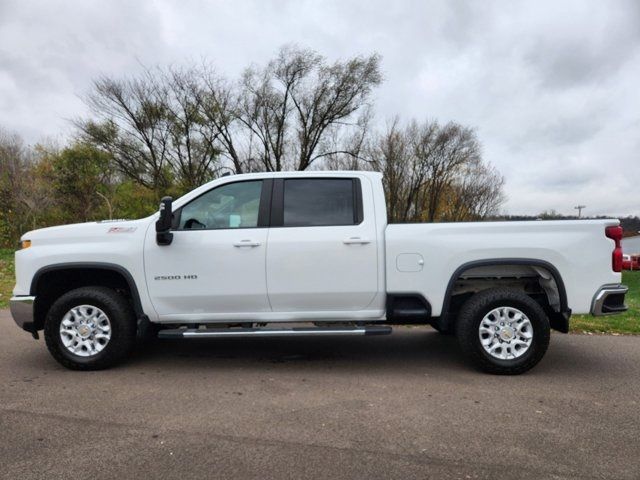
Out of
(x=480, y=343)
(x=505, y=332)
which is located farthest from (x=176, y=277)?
(x=505, y=332)

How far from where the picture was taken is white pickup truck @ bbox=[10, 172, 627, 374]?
15.0ft

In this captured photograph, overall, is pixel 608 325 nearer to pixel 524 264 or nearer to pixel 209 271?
pixel 524 264

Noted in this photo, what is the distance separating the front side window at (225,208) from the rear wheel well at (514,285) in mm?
2123

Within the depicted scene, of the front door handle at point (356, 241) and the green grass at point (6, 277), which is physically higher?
the front door handle at point (356, 241)

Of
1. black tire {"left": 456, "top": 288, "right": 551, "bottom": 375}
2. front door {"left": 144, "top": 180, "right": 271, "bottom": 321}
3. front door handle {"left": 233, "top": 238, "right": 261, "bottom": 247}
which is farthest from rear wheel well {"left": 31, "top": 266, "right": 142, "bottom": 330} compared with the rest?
black tire {"left": 456, "top": 288, "right": 551, "bottom": 375}

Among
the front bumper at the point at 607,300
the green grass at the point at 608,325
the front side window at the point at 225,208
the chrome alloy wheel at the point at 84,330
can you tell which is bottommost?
the green grass at the point at 608,325

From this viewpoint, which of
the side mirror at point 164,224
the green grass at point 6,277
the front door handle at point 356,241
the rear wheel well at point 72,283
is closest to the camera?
the side mirror at point 164,224

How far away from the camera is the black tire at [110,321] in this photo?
4.68 meters

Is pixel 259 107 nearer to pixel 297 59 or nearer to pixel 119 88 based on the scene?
pixel 297 59

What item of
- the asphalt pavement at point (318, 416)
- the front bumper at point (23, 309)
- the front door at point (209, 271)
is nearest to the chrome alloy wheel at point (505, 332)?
the asphalt pavement at point (318, 416)

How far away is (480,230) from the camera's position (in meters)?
4.64

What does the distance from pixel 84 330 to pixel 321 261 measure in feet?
7.99

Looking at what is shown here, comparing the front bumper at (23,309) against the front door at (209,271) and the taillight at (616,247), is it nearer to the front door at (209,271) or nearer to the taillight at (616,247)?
the front door at (209,271)

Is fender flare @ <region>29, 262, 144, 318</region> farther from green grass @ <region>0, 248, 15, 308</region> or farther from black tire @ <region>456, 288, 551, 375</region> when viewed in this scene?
green grass @ <region>0, 248, 15, 308</region>
